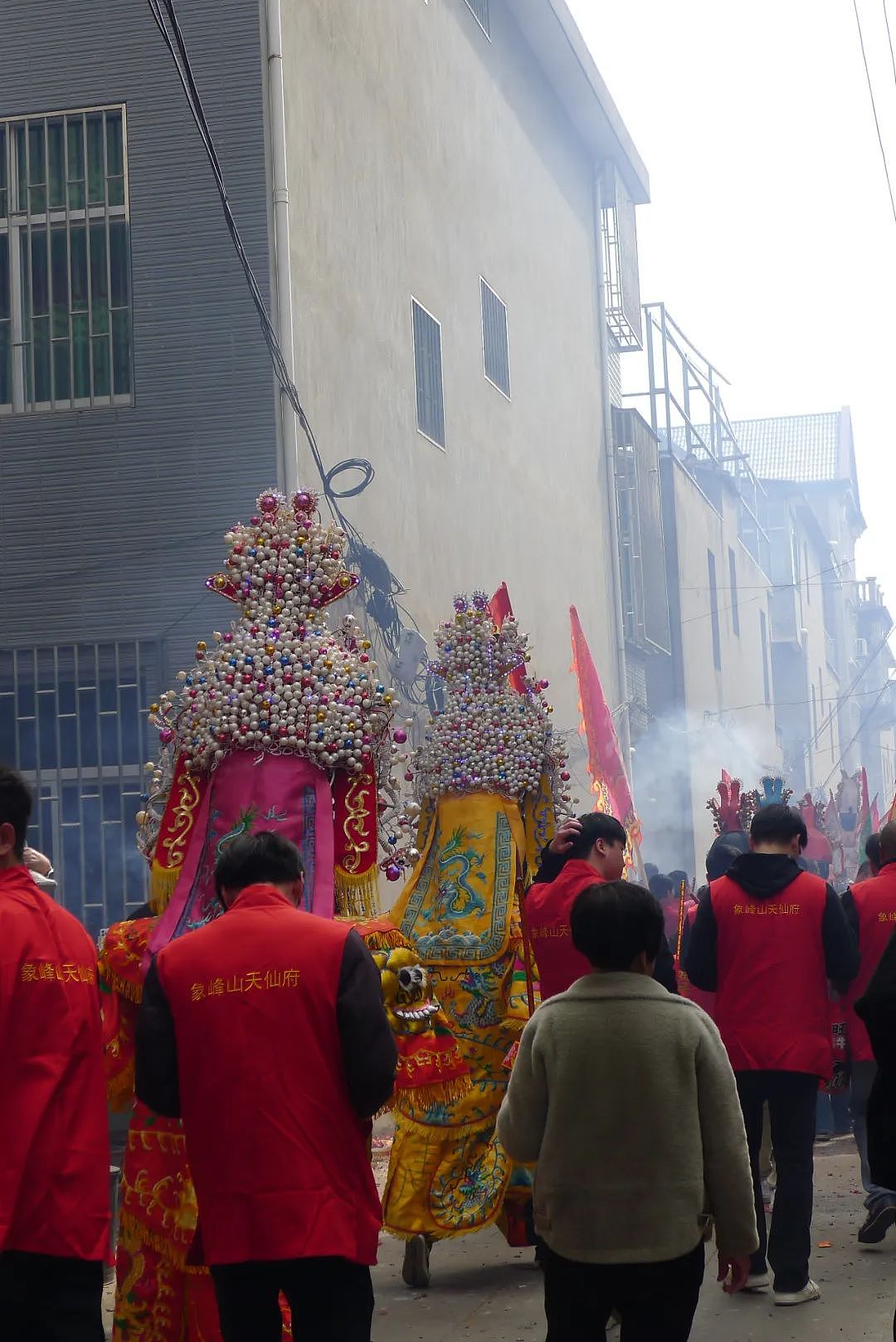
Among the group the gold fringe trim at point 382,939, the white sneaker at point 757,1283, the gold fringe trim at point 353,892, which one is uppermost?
the gold fringe trim at point 353,892

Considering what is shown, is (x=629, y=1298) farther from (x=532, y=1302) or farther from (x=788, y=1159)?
(x=532, y=1302)

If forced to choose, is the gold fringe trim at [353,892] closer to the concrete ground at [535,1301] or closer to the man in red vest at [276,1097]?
the man in red vest at [276,1097]

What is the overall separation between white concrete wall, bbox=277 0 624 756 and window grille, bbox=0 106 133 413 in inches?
49.6

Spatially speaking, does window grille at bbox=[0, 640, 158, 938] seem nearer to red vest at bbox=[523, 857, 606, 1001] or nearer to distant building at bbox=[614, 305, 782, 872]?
red vest at bbox=[523, 857, 606, 1001]

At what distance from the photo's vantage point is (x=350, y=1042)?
388 cm

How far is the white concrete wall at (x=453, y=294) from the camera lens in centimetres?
1334

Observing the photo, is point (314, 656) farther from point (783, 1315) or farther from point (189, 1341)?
point (783, 1315)

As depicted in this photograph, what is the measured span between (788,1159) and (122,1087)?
248 cm

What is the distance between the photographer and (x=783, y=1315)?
6.07 metres

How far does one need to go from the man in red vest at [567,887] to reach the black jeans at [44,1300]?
3.07 m

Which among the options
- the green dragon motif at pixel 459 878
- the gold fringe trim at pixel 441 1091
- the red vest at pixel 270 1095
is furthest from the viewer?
the green dragon motif at pixel 459 878

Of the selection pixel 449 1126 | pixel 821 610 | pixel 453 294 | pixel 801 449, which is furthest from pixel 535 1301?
pixel 801 449

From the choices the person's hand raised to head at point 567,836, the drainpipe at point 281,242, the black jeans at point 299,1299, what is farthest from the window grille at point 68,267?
the black jeans at point 299,1299

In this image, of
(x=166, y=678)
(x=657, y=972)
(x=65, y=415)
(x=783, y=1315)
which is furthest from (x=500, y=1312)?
(x=65, y=415)
